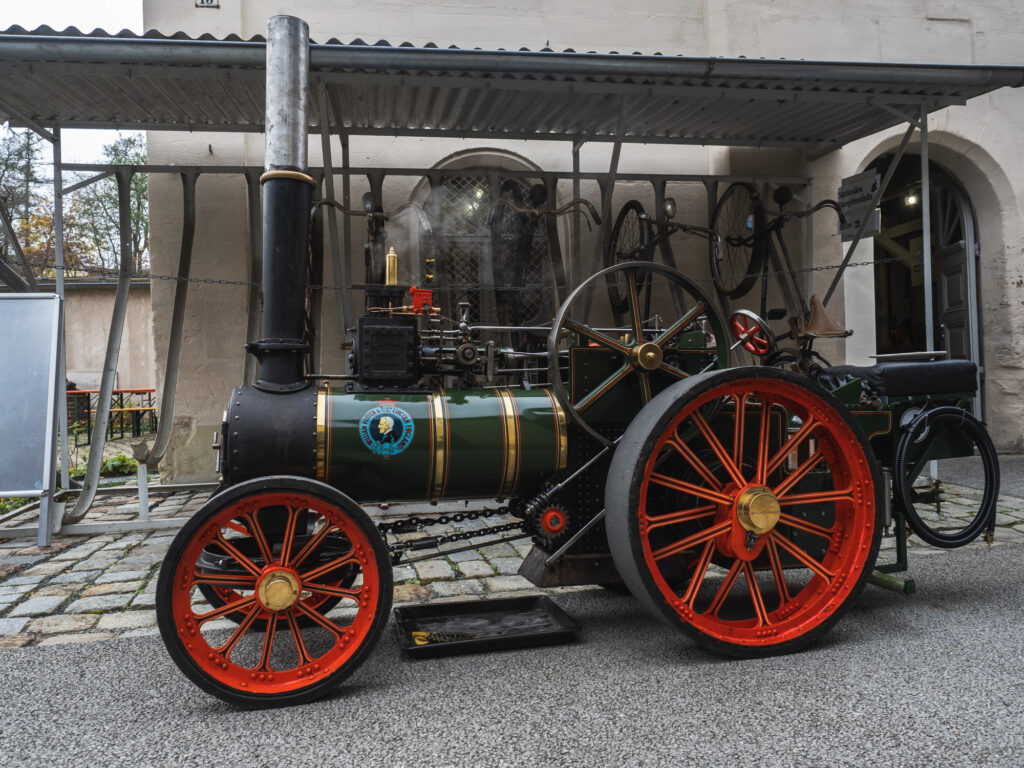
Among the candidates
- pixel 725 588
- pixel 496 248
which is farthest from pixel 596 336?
pixel 496 248

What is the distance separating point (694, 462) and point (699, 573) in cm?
41

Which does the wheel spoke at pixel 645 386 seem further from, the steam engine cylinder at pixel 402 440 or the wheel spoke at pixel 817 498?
the wheel spoke at pixel 817 498

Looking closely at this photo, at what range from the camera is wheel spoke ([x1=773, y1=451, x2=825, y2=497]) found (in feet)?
9.61

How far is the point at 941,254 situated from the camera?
8.91 m

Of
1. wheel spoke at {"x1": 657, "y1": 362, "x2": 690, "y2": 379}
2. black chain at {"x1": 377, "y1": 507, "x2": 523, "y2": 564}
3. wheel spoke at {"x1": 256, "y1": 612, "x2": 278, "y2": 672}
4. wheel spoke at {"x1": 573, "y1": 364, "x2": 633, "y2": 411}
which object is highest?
wheel spoke at {"x1": 657, "y1": 362, "x2": 690, "y2": 379}


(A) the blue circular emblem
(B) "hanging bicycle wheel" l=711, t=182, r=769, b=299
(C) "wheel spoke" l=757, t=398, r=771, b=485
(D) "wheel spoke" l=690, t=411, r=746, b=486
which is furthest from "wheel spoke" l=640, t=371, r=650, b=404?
(B) "hanging bicycle wheel" l=711, t=182, r=769, b=299

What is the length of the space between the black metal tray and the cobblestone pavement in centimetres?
35

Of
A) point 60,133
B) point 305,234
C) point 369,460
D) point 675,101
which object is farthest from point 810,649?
point 60,133

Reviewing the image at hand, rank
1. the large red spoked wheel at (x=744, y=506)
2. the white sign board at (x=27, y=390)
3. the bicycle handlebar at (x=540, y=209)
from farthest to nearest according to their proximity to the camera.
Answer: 1. the bicycle handlebar at (x=540, y=209)
2. the white sign board at (x=27, y=390)
3. the large red spoked wheel at (x=744, y=506)

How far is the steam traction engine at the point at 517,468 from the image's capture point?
2535 mm

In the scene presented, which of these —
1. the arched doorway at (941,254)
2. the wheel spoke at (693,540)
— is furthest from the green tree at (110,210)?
the wheel spoke at (693,540)

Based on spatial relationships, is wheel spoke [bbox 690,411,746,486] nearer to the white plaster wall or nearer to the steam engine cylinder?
the steam engine cylinder

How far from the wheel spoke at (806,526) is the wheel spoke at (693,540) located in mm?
218

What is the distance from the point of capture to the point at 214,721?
7.70ft
